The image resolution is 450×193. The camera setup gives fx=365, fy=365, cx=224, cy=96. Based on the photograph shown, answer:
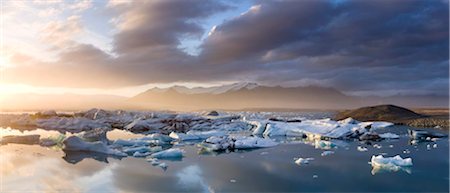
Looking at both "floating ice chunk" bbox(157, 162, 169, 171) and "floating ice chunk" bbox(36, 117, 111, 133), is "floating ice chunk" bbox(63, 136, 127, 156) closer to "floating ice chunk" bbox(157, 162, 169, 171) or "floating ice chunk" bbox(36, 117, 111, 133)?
"floating ice chunk" bbox(157, 162, 169, 171)

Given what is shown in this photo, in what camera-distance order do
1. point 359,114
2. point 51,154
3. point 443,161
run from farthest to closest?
1. point 359,114
2. point 51,154
3. point 443,161

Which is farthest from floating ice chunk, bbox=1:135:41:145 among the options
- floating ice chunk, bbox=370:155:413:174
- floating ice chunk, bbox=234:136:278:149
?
floating ice chunk, bbox=370:155:413:174

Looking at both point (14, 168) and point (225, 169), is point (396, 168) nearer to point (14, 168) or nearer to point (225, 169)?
point (225, 169)

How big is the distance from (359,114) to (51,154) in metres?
42.0

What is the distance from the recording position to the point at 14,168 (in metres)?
12.2

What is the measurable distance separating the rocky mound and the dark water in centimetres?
3023

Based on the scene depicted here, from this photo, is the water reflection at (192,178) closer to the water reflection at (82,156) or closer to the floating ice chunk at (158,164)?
the floating ice chunk at (158,164)

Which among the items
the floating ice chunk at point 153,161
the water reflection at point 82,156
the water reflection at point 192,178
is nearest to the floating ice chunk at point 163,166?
the floating ice chunk at point 153,161

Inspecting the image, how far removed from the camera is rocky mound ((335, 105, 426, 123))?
44156 millimetres

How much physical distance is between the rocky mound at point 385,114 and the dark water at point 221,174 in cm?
3023

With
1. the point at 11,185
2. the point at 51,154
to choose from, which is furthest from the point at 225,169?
the point at 51,154

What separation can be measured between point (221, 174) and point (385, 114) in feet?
134

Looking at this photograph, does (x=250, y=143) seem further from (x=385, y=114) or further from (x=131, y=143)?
(x=385, y=114)

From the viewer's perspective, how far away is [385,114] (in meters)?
46.8
